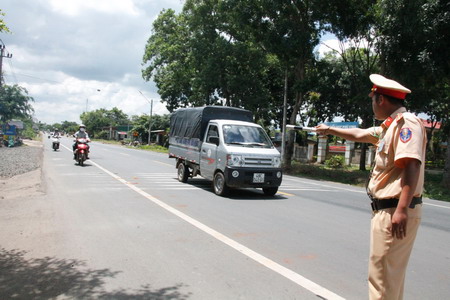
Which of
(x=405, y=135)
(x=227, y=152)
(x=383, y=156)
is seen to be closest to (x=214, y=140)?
(x=227, y=152)

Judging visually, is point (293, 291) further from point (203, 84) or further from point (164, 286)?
point (203, 84)

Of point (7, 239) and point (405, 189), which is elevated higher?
point (405, 189)

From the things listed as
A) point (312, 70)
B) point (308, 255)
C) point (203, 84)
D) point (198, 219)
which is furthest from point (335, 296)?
point (203, 84)

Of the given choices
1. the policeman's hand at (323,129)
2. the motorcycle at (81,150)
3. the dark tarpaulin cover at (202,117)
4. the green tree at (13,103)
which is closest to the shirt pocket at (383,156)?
the policeman's hand at (323,129)

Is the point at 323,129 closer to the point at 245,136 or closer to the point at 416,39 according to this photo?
the point at 245,136

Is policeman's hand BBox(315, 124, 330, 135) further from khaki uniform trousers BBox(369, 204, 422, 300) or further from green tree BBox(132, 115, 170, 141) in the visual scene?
green tree BBox(132, 115, 170, 141)

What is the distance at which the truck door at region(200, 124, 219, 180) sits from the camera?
35.5 ft

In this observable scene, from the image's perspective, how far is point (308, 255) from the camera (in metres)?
5.14

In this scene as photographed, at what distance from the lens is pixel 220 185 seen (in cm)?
1033

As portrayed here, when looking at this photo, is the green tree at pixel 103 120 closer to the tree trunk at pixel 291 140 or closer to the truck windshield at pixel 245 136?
the tree trunk at pixel 291 140

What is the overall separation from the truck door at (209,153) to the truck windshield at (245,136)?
13.8 inches

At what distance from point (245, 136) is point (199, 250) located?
6.01 metres

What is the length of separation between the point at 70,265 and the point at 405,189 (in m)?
3.74

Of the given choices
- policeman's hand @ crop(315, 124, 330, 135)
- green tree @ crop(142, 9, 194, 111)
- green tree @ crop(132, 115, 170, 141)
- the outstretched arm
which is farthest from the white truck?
green tree @ crop(132, 115, 170, 141)
